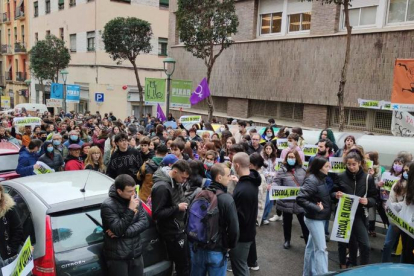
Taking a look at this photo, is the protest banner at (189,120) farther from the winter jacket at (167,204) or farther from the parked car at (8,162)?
the winter jacket at (167,204)

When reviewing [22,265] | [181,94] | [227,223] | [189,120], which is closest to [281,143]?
[189,120]

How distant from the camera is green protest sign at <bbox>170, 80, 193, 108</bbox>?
46.3ft

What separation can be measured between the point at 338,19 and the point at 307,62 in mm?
1841

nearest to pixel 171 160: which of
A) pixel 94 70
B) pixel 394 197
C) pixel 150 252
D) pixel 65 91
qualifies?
pixel 150 252

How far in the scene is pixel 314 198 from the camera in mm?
4652

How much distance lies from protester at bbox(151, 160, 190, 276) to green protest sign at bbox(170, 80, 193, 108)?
32.8ft

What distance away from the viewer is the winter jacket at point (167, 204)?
4.03 meters

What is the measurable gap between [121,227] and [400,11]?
12.1m

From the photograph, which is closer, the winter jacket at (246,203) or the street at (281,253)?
the winter jacket at (246,203)

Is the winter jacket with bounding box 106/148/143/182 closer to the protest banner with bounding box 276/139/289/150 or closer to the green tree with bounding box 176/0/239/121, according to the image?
the protest banner with bounding box 276/139/289/150

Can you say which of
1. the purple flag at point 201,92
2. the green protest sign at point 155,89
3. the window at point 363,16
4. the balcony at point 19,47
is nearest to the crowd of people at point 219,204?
the purple flag at point 201,92

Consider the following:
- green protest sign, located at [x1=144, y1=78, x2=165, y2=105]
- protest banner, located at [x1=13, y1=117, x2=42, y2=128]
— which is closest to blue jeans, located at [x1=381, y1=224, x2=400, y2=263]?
green protest sign, located at [x1=144, y1=78, x2=165, y2=105]

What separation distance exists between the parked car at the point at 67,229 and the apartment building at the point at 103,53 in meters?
24.1

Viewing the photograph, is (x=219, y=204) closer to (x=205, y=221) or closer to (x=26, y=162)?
(x=205, y=221)
